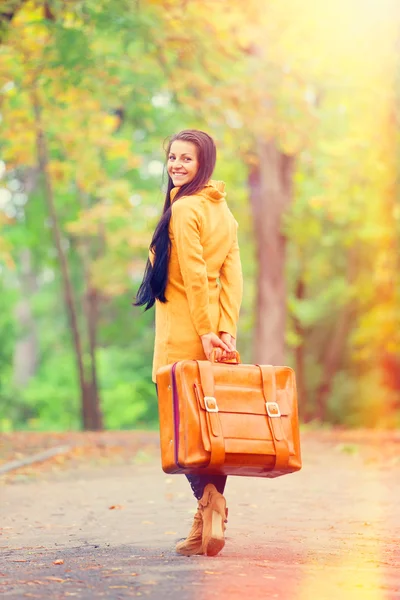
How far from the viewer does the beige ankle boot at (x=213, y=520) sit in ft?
19.1

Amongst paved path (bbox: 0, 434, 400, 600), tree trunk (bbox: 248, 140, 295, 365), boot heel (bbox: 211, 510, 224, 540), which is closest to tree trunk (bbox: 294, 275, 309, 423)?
tree trunk (bbox: 248, 140, 295, 365)

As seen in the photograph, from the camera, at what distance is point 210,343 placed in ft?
19.7

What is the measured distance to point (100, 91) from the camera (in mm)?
16297

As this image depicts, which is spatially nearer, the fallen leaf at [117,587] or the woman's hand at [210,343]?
the fallen leaf at [117,587]

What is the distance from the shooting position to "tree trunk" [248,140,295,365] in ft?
74.0

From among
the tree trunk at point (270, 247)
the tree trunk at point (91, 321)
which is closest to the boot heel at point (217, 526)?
the tree trunk at point (270, 247)

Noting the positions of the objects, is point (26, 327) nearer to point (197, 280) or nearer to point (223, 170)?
point (223, 170)

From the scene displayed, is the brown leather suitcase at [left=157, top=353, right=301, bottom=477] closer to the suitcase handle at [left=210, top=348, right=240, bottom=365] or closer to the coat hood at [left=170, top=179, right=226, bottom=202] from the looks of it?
the suitcase handle at [left=210, top=348, right=240, bottom=365]

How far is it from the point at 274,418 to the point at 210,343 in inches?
20.0

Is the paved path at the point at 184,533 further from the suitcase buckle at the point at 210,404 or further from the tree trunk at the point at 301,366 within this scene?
the tree trunk at the point at 301,366

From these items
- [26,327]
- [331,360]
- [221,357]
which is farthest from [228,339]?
[26,327]

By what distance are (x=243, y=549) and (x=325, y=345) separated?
28.7m

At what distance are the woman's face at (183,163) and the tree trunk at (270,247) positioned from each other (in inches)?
641

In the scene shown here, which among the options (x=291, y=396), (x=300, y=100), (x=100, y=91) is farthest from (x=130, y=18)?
(x=291, y=396)
